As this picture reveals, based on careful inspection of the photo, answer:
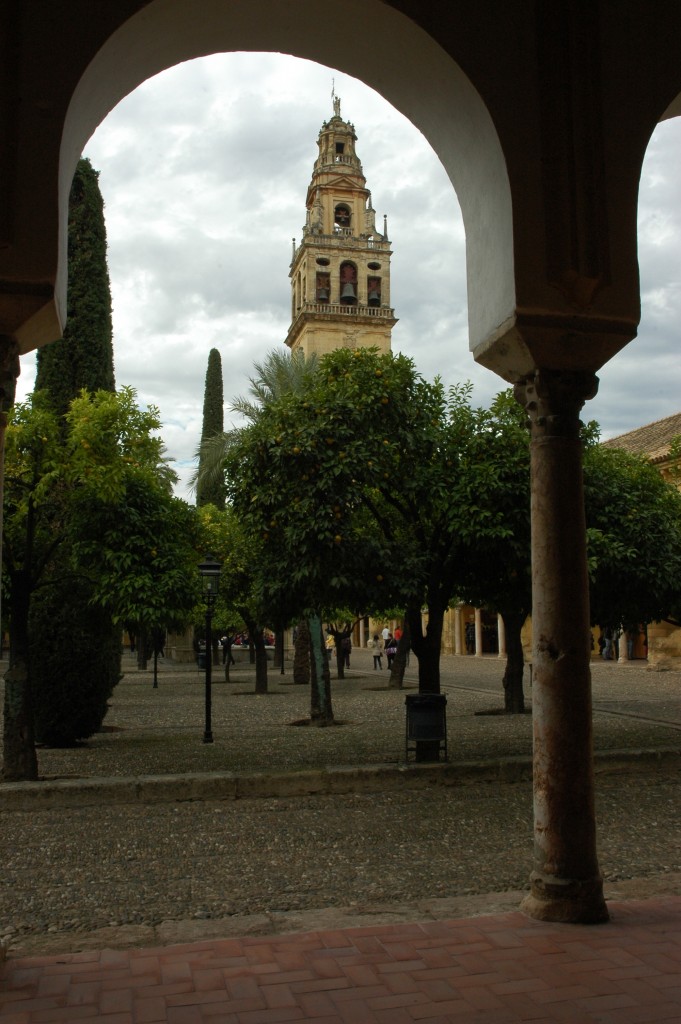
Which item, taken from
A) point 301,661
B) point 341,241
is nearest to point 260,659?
point 301,661

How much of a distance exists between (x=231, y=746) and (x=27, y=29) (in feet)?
32.7

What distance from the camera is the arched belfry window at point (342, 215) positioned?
52000 millimetres

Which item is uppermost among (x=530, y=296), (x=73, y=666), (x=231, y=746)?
(x=530, y=296)

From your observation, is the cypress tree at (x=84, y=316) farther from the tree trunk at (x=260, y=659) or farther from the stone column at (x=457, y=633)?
the stone column at (x=457, y=633)

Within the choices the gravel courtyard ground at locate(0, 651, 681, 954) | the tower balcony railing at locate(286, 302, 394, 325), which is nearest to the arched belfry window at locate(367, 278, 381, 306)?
the tower balcony railing at locate(286, 302, 394, 325)

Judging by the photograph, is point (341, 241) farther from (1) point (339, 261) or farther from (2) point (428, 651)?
(2) point (428, 651)

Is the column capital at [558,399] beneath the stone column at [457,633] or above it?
above

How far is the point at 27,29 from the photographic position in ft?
12.9

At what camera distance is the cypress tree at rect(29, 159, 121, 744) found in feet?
38.2

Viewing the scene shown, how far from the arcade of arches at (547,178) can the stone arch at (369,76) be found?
1cm

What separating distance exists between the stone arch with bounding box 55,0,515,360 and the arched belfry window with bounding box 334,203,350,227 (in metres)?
48.9

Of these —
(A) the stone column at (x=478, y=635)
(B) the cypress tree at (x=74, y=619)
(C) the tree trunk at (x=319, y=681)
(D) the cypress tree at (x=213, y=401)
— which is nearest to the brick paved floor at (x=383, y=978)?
(B) the cypress tree at (x=74, y=619)

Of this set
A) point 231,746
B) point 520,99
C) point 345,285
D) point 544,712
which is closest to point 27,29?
point 520,99

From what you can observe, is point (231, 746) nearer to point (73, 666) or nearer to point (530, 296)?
point (73, 666)
